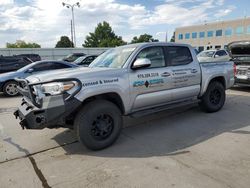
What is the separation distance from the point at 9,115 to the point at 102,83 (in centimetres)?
405

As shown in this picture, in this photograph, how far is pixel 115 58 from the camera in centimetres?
477

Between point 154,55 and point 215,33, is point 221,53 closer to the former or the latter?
point 154,55

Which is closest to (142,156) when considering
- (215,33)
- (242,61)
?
(242,61)

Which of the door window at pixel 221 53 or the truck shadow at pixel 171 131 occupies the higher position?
the door window at pixel 221 53

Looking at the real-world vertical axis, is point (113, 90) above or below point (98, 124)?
above

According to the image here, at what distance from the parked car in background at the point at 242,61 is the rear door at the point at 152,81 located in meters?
4.83

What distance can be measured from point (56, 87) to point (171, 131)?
8.31 ft

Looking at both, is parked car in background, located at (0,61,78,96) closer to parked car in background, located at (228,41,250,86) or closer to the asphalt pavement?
the asphalt pavement

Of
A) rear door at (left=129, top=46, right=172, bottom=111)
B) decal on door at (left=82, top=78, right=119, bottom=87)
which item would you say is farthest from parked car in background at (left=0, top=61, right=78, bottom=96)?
decal on door at (left=82, top=78, right=119, bottom=87)

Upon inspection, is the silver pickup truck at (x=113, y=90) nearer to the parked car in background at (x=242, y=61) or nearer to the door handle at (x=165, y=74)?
the door handle at (x=165, y=74)

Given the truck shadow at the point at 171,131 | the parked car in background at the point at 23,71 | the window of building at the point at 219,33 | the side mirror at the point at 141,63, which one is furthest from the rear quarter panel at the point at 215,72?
the window of building at the point at 219,33

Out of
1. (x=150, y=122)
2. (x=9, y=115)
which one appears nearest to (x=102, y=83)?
(x=150, y=122)

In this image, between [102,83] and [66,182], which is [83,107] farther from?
[66,182]

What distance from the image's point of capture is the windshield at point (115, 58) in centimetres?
452
